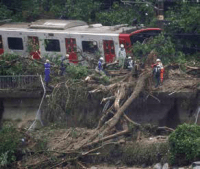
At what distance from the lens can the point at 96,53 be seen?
28.4 meters

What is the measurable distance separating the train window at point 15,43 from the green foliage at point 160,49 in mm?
5573

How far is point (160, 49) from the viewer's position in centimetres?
2830

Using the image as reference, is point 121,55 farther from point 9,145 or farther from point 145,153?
point 9,145

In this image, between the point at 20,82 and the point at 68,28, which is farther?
the point at 68,28

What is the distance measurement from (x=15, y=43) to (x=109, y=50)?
4.77 m

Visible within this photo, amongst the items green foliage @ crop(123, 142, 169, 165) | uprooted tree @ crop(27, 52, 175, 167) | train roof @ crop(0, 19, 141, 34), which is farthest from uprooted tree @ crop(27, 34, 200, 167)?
train roof @ crop(0, 19, 141, 34)

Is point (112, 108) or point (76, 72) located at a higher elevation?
point (76, 72)

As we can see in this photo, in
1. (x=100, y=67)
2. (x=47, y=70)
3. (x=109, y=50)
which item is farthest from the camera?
(x=109, y=50)

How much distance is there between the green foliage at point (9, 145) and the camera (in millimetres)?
23984

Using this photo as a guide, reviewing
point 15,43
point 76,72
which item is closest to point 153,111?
point 76,72

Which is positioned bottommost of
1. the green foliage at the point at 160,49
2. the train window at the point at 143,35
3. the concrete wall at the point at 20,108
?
the concrete wall at the point at 20,108

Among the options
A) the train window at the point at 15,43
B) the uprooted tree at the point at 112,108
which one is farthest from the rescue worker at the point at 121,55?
the train window at the point at 15,43

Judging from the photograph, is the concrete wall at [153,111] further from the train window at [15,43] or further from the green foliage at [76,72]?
the train window at [15,43]

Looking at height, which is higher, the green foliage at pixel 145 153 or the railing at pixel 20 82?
the railing at pixel 20 82
